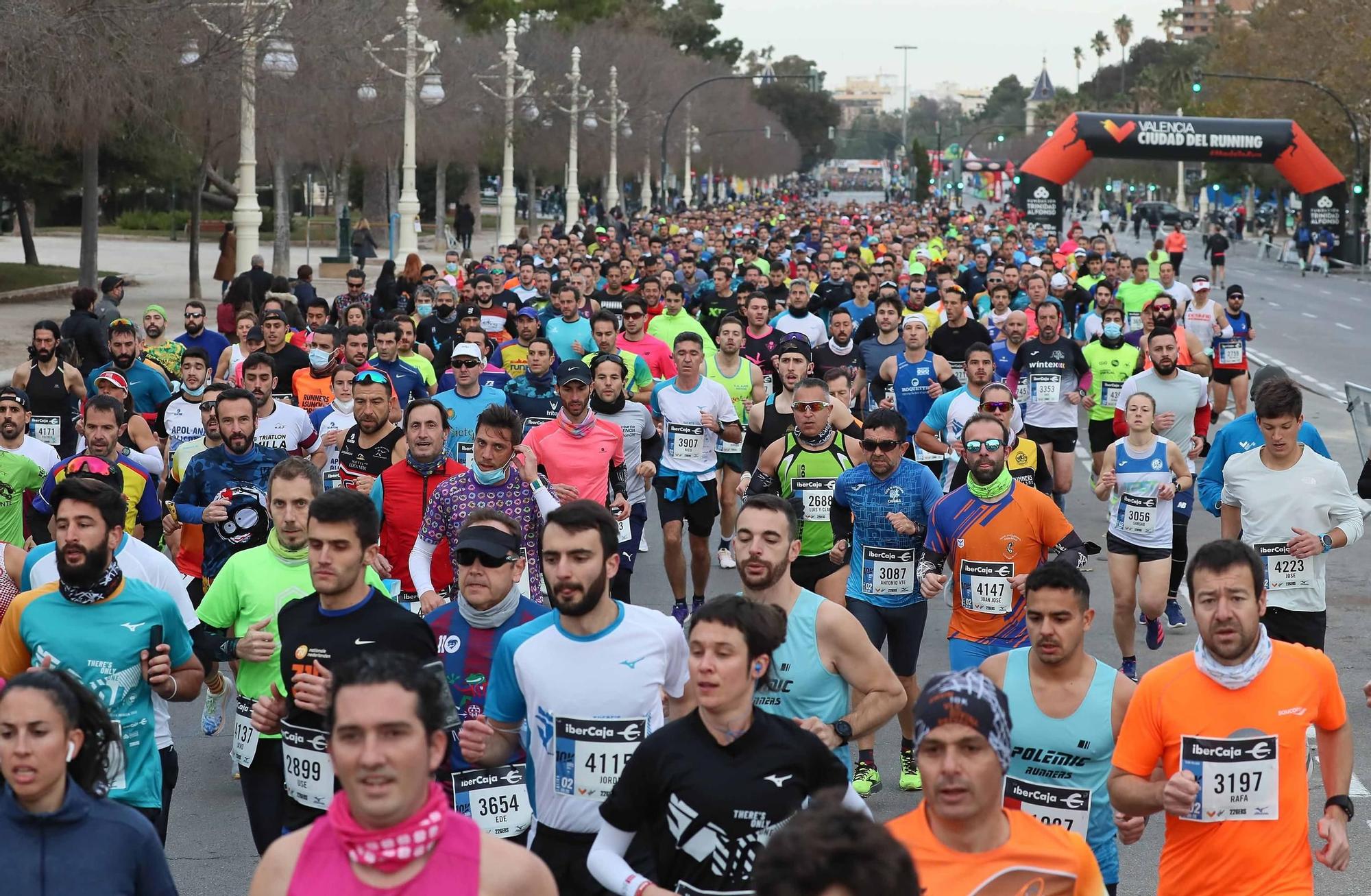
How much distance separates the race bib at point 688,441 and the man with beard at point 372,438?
2.67m

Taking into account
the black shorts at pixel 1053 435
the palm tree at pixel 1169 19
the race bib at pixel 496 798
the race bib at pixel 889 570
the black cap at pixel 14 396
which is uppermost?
the palm tree at pixel 1169 19

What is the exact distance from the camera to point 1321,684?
5.14 meters

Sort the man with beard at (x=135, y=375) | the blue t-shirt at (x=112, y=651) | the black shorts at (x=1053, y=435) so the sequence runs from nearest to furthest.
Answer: the blue t-shirt at (x=112, y=651)
the man with beard at (x=135, y=375)
the black shorts at (x=1053, y=435)

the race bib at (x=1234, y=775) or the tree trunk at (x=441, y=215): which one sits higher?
the tree trunk at (x=441, y=215)

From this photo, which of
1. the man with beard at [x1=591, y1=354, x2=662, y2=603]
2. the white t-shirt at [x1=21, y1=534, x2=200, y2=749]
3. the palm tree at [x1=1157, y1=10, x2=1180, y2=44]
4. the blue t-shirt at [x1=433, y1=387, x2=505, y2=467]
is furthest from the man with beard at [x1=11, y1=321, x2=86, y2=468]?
the palm tree at [x1=1157, y1=10, x2=1180, y2=44]

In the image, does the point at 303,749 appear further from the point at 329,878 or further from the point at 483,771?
the point at 329,878

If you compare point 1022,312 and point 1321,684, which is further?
point 1022,312

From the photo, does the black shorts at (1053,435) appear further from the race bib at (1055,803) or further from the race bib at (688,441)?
the race bib at (1055,803)

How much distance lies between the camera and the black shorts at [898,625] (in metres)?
8.45

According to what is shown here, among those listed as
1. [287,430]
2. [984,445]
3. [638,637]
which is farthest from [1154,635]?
[638,637]

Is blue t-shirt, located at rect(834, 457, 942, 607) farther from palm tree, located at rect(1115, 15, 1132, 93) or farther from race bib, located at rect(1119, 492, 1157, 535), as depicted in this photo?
palm tree, located at rect(1115, 15, 1132, 93)

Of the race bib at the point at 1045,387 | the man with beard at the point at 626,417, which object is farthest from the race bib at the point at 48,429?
the race bib at the point at 1045,387

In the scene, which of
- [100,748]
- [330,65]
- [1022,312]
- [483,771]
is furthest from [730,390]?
[330,65]

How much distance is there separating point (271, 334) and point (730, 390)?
128 inches
